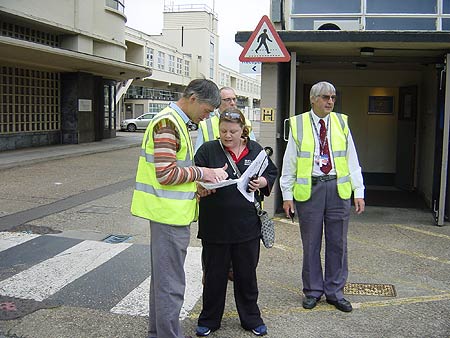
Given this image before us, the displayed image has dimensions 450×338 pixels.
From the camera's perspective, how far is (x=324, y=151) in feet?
14.8

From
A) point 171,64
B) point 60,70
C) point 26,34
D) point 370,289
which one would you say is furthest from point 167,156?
point 171,64

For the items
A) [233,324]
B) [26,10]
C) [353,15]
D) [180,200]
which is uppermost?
[26,10]

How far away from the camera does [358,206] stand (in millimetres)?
4609

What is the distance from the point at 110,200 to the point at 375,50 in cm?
532

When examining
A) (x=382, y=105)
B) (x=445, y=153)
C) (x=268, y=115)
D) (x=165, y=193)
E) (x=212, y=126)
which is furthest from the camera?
(x=382, y=105)

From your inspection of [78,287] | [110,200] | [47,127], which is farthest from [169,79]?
[78,287]

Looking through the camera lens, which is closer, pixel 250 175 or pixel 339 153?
pixel 250 175

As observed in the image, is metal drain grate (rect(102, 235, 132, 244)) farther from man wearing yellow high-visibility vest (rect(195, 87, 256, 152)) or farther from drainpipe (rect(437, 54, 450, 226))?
drainpipe (rect(437, 54, 450, 226))

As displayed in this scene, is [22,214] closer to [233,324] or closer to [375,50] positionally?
[233,324]

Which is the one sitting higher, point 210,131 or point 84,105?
point 84,105

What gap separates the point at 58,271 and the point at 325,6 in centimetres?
663

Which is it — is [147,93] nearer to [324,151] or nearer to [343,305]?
[324,151]

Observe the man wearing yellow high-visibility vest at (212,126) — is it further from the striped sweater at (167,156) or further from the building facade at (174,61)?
the building facade at (174,61)

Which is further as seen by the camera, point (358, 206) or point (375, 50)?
point (375, 50)
